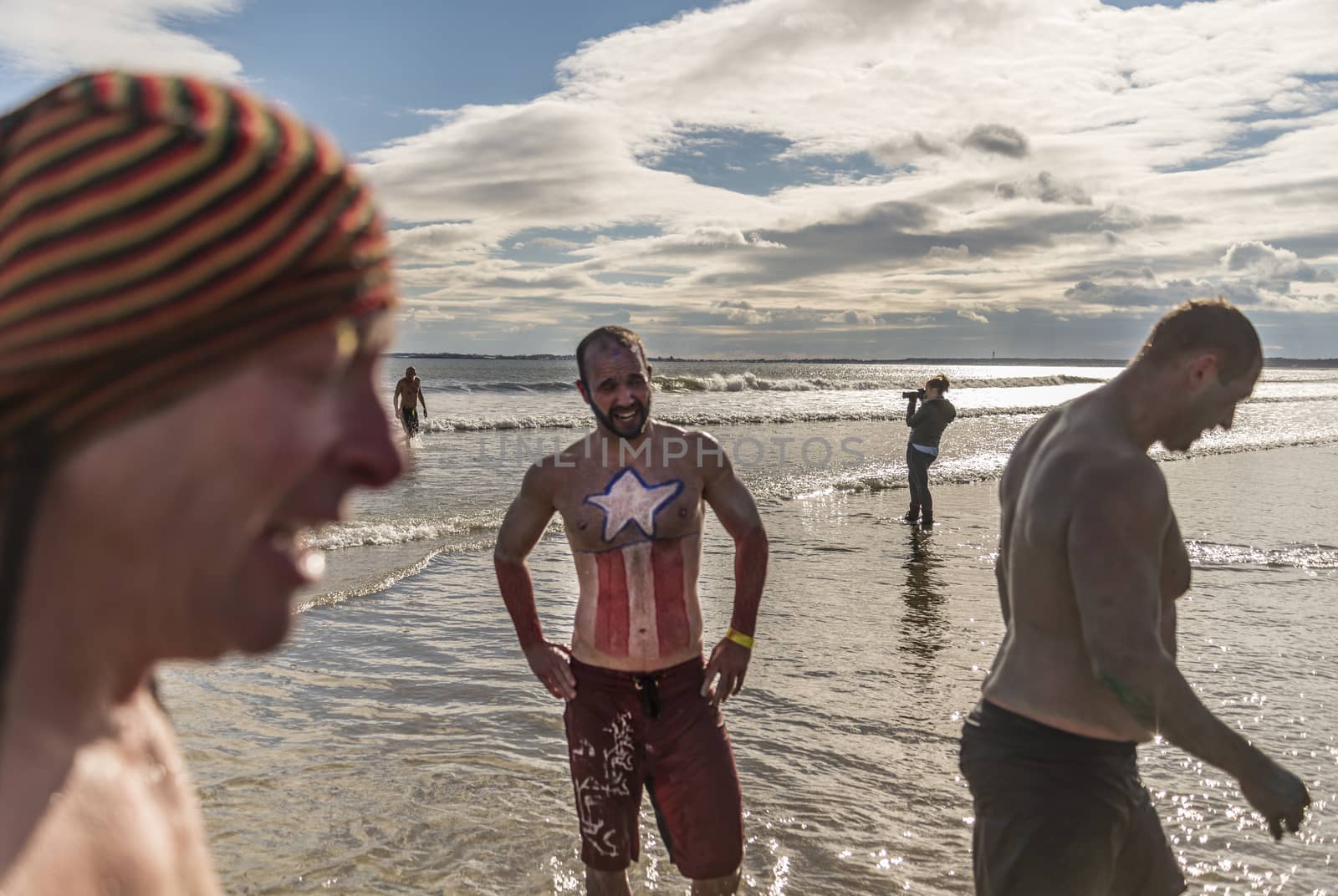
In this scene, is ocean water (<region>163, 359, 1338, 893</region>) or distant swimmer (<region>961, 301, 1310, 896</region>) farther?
ocean water (<region>163, 359, 1338, 893</region>)

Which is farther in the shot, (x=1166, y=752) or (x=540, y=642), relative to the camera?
(x=1166, y=752)

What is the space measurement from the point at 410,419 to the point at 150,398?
1008 inches

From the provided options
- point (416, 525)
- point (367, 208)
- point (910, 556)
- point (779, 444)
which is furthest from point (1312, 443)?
point (367, 208)

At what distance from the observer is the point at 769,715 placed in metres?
6.95

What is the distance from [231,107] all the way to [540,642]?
4.01 metres

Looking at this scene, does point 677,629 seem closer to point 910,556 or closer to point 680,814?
point 680,814

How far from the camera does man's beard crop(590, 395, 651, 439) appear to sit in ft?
15.1

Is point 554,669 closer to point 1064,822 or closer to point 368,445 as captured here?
point 1064,822

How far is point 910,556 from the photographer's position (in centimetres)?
1255

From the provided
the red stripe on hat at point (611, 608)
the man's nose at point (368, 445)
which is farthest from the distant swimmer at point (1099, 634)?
the man's nose at point (368, 445)

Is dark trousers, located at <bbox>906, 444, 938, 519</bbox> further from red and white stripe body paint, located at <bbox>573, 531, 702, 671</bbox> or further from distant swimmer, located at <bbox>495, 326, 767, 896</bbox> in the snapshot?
red and white stripe body paint, located at <bbox>573, 531, 702, 671</bbox>

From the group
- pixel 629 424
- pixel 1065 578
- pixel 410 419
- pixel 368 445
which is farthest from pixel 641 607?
pixel 410 419

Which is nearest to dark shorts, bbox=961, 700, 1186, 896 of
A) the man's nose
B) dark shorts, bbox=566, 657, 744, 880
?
dark shorts, bbox=566, 657, 744, 880

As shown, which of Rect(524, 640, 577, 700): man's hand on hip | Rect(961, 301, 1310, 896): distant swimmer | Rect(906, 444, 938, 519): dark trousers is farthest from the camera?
Rect(906, 444, 938, 519): dark trousers
